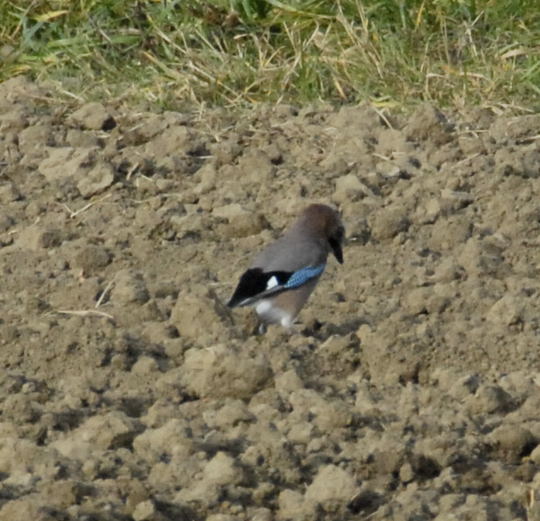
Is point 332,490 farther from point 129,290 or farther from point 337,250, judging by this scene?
point 337,250

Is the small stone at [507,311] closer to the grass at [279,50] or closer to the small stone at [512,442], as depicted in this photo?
the small stone at [512,442]

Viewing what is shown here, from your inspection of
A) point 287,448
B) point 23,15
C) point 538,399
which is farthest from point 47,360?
point 23,15

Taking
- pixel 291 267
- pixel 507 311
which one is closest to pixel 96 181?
pixel 291 267

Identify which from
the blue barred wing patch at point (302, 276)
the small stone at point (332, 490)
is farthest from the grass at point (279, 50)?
the small stone at point (332, 490)

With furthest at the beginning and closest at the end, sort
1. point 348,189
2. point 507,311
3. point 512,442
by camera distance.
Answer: point 348,189 → point 507,311 → point 512,442

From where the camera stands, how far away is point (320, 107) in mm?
8727

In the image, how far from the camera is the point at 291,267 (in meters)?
6.68

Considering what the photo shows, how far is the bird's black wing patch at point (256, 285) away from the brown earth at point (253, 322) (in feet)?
0.27

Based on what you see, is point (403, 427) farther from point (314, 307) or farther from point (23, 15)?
point (23, 15)

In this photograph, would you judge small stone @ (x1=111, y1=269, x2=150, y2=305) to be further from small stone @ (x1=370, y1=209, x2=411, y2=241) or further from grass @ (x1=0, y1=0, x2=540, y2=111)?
grass @ (x1=0, y1=0, x2=540, y2=111)

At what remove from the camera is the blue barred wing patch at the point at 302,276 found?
657 centimetres

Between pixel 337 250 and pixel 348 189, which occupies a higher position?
pixel 337 250

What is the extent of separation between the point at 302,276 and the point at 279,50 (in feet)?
9.56

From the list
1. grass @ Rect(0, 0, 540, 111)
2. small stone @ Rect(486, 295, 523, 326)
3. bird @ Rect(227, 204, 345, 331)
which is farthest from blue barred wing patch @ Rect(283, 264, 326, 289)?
grass @ Rect(0, 0, 540, 111)
